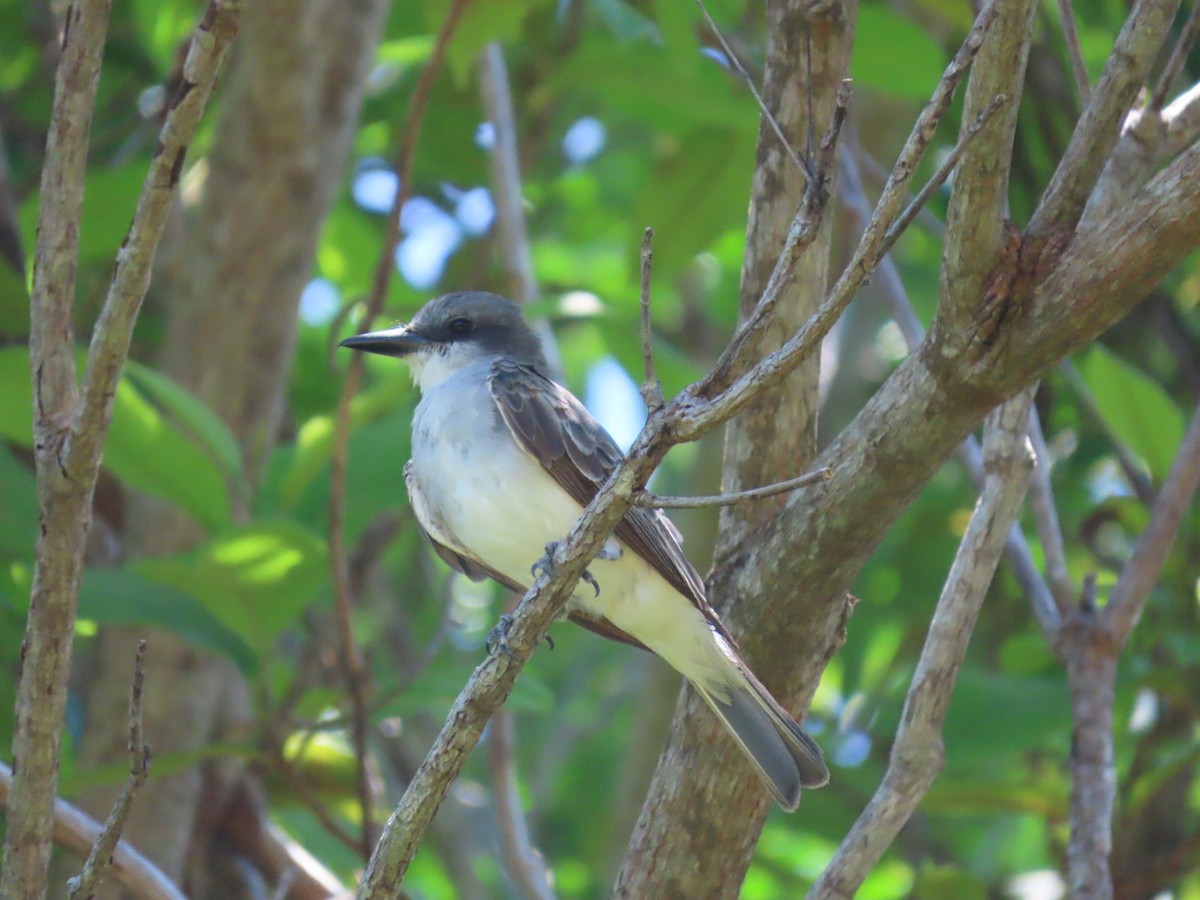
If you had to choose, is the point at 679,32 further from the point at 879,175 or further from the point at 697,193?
the point at 697,193

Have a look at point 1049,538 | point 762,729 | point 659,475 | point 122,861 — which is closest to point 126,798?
point 122,861

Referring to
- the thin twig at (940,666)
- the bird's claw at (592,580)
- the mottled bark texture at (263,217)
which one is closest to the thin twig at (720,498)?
the thin twig at (940,666)

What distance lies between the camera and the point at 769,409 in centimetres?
353

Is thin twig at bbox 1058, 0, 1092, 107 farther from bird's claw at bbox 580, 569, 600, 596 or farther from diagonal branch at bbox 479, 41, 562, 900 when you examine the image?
diagonal branch at bbox 479, 41, 562, 900

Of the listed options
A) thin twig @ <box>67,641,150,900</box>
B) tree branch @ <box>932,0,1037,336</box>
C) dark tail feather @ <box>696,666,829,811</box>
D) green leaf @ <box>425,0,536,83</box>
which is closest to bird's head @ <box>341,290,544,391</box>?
green leaf @ <box>425,0,536,83</box>

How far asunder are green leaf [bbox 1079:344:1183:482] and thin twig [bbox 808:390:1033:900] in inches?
38.7

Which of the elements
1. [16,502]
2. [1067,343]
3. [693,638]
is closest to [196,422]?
[16,502]

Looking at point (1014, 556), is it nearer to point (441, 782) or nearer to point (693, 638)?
point (693, 638)

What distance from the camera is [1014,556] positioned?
4.13 meters

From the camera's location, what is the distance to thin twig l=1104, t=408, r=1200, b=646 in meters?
3.94

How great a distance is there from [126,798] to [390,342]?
8.17 feet

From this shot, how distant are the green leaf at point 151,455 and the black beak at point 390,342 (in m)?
0.57

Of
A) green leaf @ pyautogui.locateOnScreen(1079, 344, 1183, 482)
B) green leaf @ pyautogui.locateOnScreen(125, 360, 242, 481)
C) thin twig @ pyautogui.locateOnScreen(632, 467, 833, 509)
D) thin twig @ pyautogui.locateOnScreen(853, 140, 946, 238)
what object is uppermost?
thin twig @ pyautogui.locateOnScreen(853, 140, 946, 238)

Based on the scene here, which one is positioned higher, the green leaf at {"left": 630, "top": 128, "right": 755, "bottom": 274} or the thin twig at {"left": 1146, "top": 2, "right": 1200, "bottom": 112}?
the green leaf at {"left": 630, "top": 128, "right": 755, "bottom": 274}
